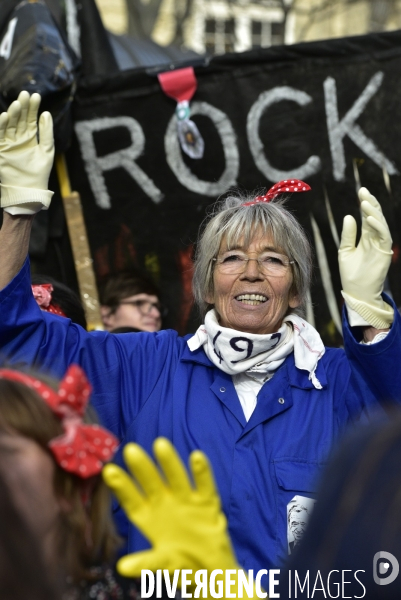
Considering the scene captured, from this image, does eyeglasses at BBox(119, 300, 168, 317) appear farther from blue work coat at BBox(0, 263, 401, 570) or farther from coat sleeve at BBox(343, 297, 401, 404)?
coat sleeve at BBox(343, 297, 401, 404)

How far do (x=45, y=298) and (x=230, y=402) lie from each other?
87 centimetres

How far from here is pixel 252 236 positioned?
2.70m

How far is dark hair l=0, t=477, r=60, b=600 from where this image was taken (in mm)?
1262

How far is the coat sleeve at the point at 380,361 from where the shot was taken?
229 centimetres

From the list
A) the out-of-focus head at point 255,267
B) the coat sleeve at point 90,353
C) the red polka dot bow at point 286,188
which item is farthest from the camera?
the red polka dot bow at point 286,188

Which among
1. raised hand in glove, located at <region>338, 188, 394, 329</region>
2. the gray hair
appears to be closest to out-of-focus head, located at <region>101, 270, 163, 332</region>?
the gray hair

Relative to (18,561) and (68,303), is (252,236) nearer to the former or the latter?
(68,303)

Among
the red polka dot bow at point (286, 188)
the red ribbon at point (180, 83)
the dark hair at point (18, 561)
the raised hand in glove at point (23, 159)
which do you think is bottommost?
the dark hair at point (18, 561)

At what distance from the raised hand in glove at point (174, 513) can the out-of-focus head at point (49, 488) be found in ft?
0.38

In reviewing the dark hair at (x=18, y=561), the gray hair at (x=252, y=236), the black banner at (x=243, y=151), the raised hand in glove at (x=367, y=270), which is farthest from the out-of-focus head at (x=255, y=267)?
the dark hair at (x=18, y=561)

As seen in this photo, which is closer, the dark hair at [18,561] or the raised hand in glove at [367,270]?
the dark hair at [18,561]

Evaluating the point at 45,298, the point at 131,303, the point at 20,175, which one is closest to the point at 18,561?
the point at 20,175

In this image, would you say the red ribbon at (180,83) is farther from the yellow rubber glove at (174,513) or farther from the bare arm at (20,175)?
the yellow rubber glove at (174,513)

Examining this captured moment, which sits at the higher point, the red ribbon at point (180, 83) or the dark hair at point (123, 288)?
the red ribbon at point (180, 83)
